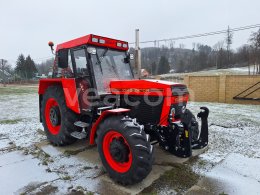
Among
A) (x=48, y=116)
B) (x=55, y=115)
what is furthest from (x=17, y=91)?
(x=55, y=115)

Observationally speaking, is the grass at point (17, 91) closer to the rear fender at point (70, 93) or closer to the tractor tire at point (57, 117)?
the tractor tire at point (57, 117)

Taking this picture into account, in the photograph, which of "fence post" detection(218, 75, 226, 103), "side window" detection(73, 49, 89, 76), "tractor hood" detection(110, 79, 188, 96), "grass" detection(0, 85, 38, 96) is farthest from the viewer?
"grass" detection(0, 85, 38, 96)

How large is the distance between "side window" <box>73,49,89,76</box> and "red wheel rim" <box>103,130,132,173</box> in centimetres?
144

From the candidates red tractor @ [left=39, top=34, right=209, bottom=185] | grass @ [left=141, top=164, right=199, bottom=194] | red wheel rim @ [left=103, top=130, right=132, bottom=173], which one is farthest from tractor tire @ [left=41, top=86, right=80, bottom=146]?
grass @ [left=141, top=164, right=199, bottom=194]

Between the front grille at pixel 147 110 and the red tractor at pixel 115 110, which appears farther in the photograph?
the front grille at pixel 147 110

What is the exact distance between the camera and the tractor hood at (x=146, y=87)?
3.62 m

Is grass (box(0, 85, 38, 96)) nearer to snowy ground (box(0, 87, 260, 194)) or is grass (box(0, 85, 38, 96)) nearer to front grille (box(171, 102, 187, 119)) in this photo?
snowy ground (box(0, 87, 260, 194))

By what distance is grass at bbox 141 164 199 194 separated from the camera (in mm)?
3279

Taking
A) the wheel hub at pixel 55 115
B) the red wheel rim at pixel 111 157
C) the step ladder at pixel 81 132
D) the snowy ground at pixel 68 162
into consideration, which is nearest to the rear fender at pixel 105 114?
the red wheel rim at pixel 111 157

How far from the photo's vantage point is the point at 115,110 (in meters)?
3.53

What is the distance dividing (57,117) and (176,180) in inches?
112

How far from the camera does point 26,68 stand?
5406cm

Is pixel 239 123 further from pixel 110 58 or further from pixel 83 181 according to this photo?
pixel 83 181

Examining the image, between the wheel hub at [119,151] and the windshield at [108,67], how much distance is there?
1183mm
